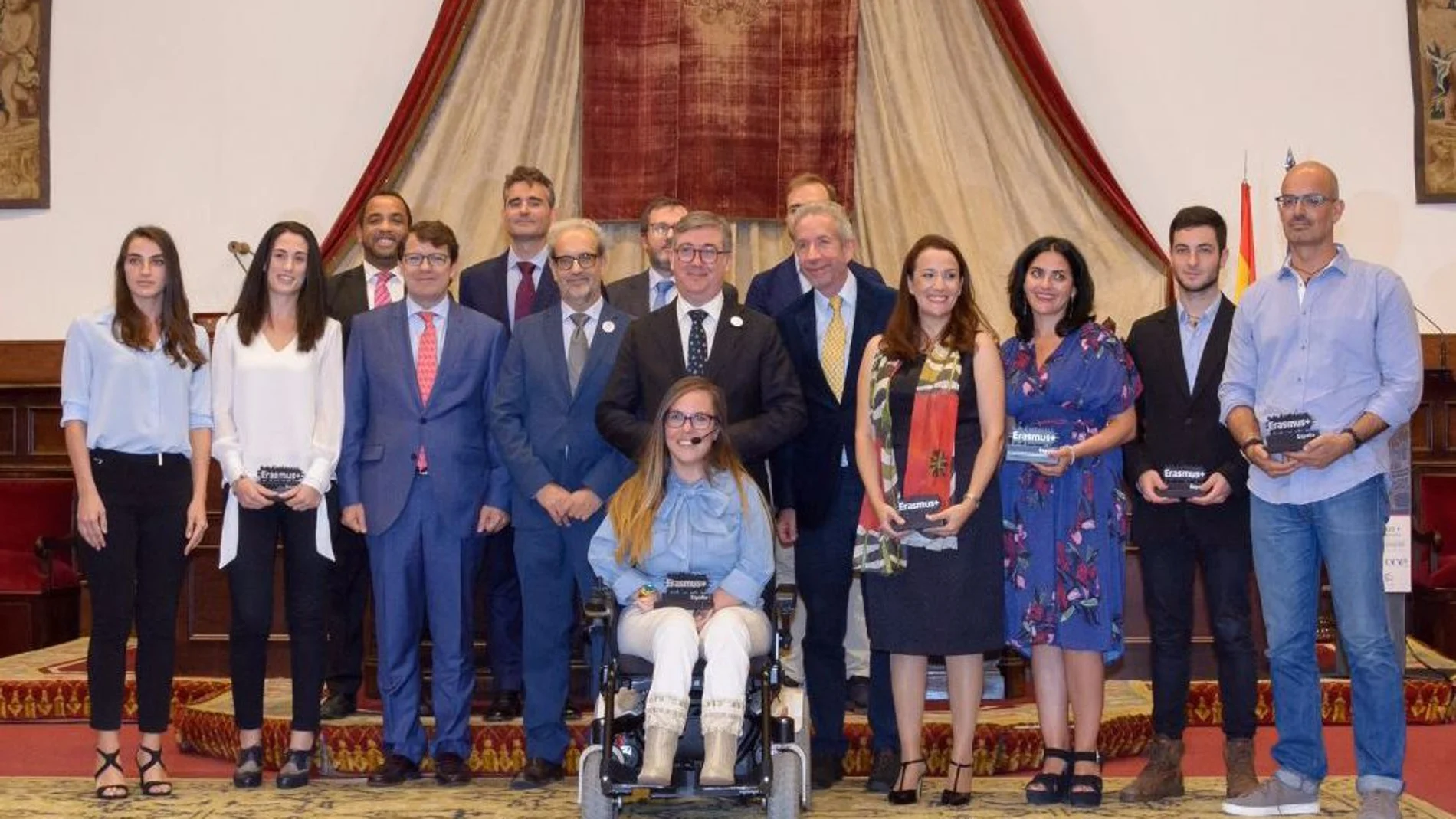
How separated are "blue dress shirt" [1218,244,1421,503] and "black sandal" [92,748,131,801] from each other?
3.24 metres

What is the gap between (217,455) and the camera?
4.79 m

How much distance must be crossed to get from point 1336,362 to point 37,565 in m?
5.84

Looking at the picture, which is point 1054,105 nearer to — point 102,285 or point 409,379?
point 409,379

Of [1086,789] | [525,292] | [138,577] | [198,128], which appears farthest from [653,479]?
[198,128]

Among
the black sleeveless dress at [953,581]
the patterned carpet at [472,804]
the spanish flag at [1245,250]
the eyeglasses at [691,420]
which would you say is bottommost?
the patterned carpet at [472,804]

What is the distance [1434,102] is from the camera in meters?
8.00

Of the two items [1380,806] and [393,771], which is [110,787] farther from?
[1380,806]

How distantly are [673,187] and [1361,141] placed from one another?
3341 mm

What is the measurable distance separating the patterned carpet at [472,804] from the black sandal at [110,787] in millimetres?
37

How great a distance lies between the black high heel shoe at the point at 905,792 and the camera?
4.53m

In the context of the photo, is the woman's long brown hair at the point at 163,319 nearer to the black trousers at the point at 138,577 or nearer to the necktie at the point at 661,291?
the black trousers at the point at 138,577

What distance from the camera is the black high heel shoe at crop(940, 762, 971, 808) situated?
14.8 ft

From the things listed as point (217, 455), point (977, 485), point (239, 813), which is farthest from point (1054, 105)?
point (239, 813)

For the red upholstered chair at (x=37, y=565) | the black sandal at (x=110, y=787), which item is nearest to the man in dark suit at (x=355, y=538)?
the black sandal at (x=110, y=787)
